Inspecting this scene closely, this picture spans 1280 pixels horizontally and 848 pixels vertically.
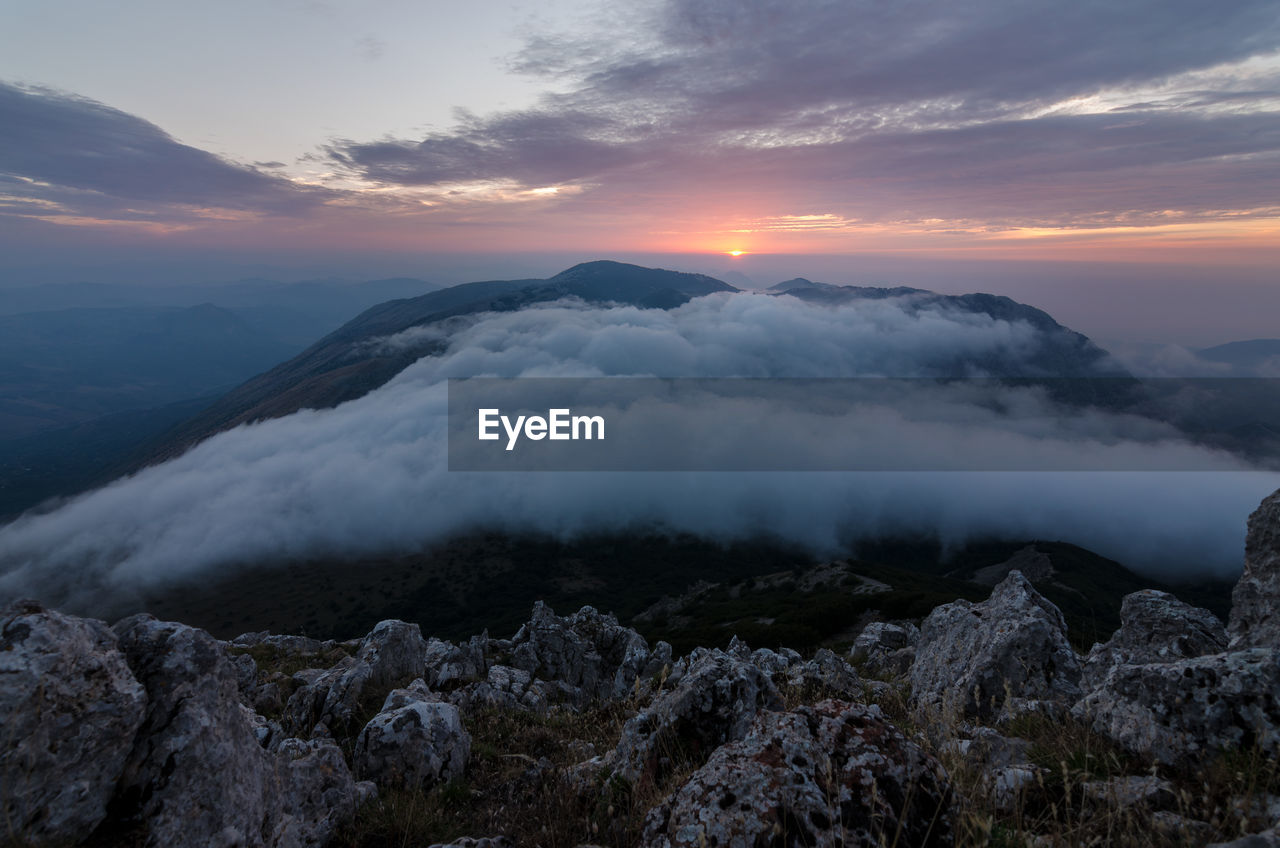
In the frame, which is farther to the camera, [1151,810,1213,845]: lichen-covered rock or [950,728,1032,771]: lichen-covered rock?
[950,728,1032,771]: lichen-covered rock

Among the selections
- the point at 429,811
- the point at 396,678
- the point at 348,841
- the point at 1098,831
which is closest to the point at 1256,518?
the point at 1098,831

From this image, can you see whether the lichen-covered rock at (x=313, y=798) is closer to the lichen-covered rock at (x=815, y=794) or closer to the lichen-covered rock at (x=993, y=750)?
the lichen-covered rock at (x=815, y=794)

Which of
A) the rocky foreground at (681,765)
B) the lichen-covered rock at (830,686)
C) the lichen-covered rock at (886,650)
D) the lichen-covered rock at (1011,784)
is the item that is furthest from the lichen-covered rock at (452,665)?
the lichen-covered rock at (1011,784)

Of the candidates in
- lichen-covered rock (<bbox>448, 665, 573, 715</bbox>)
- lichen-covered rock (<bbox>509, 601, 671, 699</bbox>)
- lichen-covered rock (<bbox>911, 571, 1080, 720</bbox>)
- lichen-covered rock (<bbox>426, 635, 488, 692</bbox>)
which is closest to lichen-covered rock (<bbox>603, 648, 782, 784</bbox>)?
lichen-covered rock (<bbox>911, 571, 1080, 720</bbox>)

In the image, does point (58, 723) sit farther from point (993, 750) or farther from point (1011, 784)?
point (993, 750)

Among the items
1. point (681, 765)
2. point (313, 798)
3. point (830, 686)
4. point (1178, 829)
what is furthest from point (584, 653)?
point (1178, 829)

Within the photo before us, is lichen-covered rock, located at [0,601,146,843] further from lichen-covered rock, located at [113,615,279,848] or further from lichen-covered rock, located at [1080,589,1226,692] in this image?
lichen-covered rock, located at [1080,589,1226,692]

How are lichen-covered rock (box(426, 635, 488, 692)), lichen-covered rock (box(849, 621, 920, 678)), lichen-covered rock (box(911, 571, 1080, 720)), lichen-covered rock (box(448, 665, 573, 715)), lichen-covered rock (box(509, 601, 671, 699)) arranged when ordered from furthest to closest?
lichen-covered rock (box(509, 601, 671, 699))
lichen-covered rock (box(849, 621, 920, 678))
lichen-covered rock (box(426, 635, 488, 692))
lichen-covered rock (box(448, 665, 573, 715))
lichen-covered rock (box(911, 571, 1080, 720))
